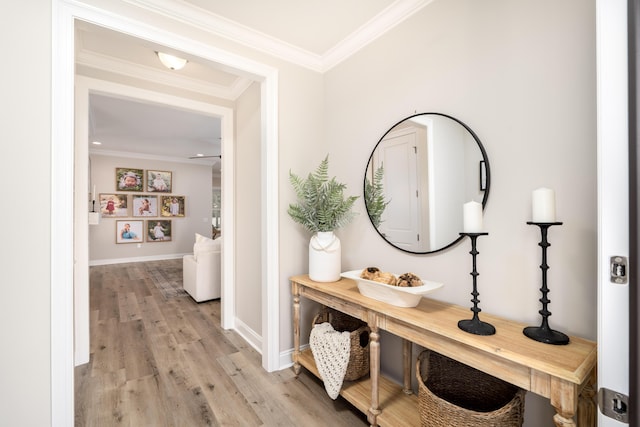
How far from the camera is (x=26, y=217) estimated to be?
1428 millimetres

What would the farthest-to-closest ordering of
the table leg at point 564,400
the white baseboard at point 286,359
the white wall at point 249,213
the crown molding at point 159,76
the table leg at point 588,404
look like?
the white wall at point 249,213 < the crown molding at point 159,76 < the white baseboard at point 286,359 < the table leg at point 588,404 < the table leg at point 564,400

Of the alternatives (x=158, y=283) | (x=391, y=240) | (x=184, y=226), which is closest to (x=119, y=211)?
(x=184, y=226)

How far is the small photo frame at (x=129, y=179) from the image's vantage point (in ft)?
22.4

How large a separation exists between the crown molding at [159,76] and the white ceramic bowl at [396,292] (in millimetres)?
2227

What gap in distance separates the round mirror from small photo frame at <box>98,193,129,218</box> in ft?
22.9

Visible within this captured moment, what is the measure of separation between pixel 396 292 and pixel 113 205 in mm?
7494

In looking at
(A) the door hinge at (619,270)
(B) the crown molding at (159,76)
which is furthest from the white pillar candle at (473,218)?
(B) the crown molding at (159,76)

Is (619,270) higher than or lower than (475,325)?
higher

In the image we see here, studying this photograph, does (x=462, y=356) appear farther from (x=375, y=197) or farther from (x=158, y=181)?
(x=158, y=181)

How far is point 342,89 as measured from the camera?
7.80 ft

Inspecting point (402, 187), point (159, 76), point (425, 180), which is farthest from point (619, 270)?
point (159, 76)

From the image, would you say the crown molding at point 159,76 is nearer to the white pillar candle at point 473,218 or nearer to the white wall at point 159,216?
the white pillar candle at point 473,218

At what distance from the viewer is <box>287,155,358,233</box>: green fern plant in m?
2.05

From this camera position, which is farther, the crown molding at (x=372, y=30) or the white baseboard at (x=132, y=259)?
the white baseboard at (x=132, y=259)
